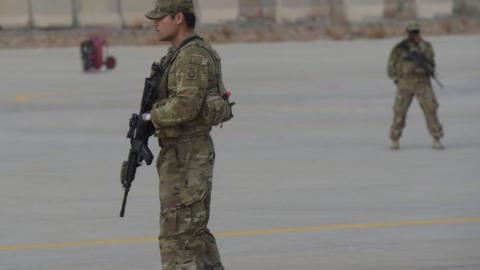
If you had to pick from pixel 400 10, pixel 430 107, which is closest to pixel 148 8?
pixel 400 10

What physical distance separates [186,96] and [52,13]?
5572cm

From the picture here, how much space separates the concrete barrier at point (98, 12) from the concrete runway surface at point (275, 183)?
97.0ft

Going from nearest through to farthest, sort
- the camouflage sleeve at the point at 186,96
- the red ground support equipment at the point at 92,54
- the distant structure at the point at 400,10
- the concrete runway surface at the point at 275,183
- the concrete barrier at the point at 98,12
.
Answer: the camouflage sleeve at the point at 186,96
the concrete runway surface at the point at 275,183
the red ground support equipment at the point at 92,54
the concrete barrier at the point at 98,12
the distant structure at the point at 400,10

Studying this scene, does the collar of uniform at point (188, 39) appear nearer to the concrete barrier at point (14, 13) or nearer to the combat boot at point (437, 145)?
the combat boot at point (437, 145)

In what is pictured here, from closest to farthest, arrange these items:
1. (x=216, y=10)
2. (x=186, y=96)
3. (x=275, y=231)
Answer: (x=186, y=96), (x=275, y=231), (x=216, y=10)

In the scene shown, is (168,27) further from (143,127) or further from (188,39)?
(143,127)

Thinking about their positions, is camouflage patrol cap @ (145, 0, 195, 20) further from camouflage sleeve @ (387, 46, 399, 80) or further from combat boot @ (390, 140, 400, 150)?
combat boot @ (390, 140, 400, 150)

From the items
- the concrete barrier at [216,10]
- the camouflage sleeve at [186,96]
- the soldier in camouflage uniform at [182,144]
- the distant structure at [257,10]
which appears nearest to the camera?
the camouflage sleeve at [186,96]

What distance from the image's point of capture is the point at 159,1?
915 centimetres

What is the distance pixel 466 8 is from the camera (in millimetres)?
67562

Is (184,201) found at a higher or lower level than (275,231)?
higher

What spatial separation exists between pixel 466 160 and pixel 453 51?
28.5 m

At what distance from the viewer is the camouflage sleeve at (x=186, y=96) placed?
891cm

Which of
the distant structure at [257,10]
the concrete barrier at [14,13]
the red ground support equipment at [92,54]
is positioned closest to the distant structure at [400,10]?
the distant structure at [257,10]
